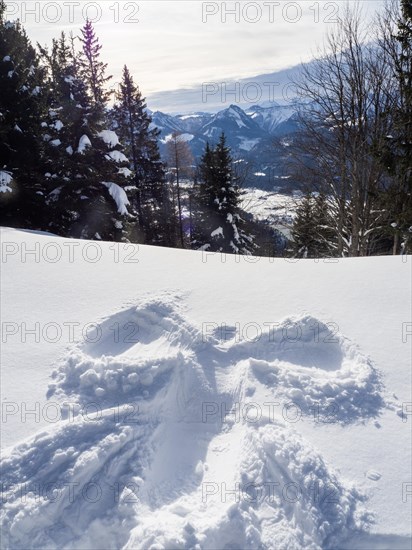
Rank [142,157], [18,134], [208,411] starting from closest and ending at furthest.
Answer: [208,411], [18,134], [142,157]

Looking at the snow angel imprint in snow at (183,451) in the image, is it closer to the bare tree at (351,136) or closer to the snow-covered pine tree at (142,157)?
the bare tree at (351,136)

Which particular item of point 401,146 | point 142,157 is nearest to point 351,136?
point 401,146

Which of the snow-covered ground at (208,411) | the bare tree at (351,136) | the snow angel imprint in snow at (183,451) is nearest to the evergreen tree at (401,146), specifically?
the bare tree at (351,136)

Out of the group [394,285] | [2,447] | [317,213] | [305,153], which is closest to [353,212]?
[305,153]

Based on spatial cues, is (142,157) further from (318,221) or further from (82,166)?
(318,221)

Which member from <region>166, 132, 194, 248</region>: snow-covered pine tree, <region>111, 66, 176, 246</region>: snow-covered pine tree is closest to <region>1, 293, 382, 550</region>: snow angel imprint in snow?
<region>111, 66, 176, 246</region>: snow-covered pine tree

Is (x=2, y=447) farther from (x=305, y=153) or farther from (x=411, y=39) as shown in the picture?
(x=411, y=39)

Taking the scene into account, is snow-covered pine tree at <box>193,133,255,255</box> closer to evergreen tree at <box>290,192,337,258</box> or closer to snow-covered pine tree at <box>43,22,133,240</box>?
evergreen tree at <box>290,192,337,258</box>
